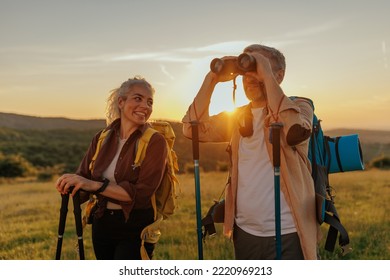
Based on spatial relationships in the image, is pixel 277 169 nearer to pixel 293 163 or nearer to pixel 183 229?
pixel 293 163

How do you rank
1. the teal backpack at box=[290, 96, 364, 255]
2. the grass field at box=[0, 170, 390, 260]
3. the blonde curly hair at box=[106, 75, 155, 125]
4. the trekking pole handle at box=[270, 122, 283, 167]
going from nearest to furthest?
1. the trekking pole handle at box=[270, 122, 283, 167]
2. the teal backpack at box=[290, 96, 364, 255]
3. the blonde curly hair at box=[106, 75, 155, 125]
4. the grass field at box=[0, 170, 390, 260]

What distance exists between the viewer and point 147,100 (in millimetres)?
3182

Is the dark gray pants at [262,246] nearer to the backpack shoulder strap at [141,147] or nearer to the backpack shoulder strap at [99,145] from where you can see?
the backpack shoulder strap at [141,147]

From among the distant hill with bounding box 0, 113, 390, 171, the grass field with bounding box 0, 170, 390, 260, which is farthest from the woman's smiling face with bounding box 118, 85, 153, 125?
the distant hill with bounding box 0, 113, 390, 171

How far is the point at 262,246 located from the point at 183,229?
419 cm

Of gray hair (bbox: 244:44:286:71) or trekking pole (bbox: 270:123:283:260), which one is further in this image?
gray hair (bbox: 244:44:286:71)

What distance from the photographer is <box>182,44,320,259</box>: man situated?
268 cm

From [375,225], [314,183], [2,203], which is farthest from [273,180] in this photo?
[2,203]

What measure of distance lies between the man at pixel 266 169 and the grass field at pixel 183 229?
2.57 metres

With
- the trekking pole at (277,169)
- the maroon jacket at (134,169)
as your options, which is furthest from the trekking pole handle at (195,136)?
the trekking pole at (277,169)

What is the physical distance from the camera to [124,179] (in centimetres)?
312

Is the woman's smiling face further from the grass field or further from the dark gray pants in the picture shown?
the grass field

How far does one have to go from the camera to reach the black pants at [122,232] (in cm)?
313
